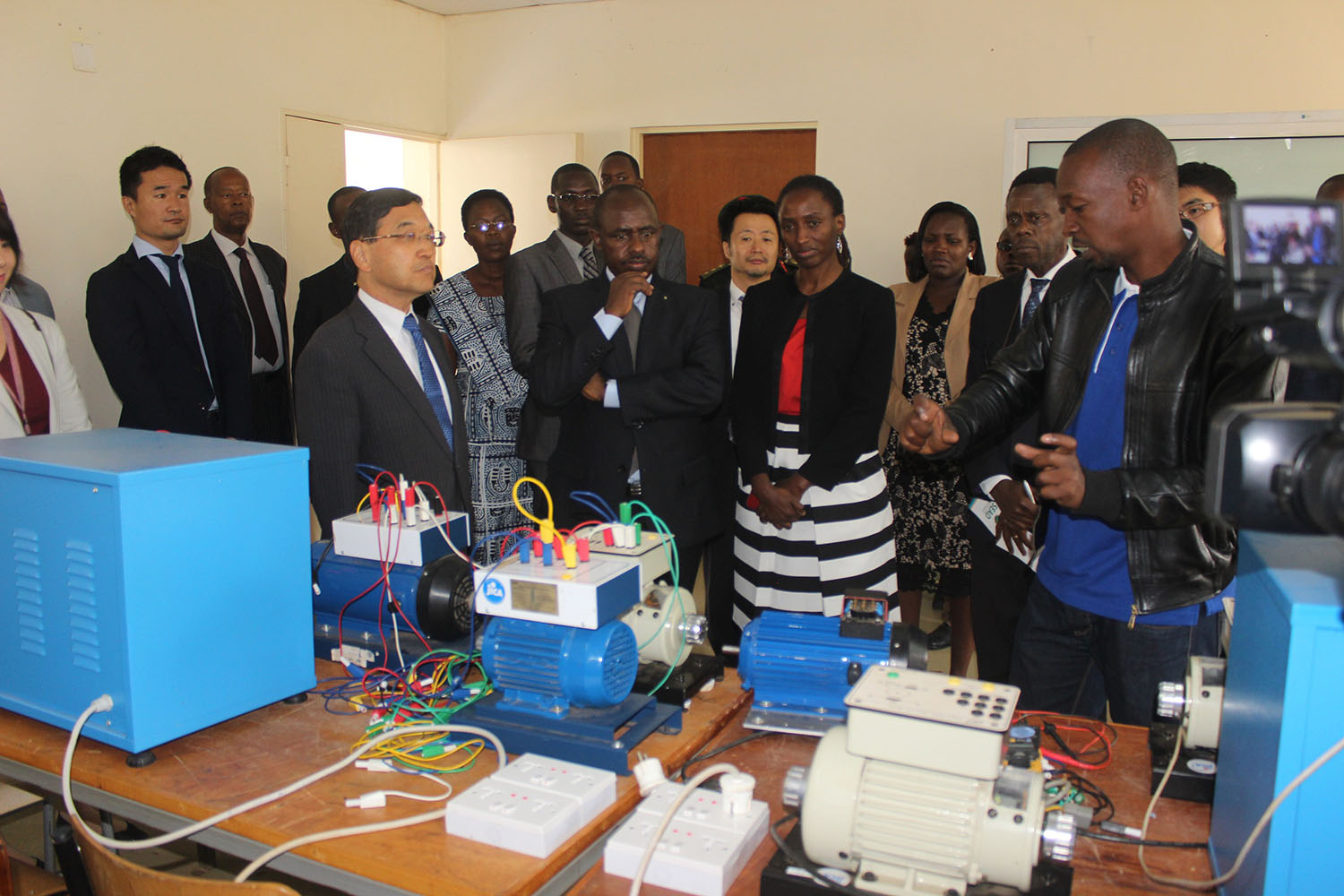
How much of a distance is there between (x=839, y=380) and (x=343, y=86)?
4.37m

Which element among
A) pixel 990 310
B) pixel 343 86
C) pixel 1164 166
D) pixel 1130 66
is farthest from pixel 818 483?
pixel 343 86

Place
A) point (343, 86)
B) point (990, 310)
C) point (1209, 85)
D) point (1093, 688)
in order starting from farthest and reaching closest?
point (343, 86) < point (1209, 85) < point (990, 310) < point (1093, 688)

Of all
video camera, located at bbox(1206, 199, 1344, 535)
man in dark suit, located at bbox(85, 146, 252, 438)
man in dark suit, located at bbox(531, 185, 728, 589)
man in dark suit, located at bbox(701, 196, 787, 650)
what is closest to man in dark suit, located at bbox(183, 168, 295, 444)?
man in dark suit, located at bbox(85, 146, 252, 438)

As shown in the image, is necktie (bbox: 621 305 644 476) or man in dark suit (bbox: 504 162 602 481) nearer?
necktie (bbox: 621 305 644 476)

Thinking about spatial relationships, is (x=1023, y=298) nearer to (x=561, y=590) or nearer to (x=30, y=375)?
(x=561, y=590)

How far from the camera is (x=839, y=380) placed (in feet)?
9.09

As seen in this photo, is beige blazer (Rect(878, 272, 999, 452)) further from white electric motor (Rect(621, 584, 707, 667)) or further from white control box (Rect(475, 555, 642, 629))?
white control box (Rect(475, 555, 642, 629))

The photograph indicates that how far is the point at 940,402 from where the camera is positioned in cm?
328

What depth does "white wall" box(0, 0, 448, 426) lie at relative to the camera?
4223 millimetres

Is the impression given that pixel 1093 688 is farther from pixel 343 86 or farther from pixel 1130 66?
pixel 343 86

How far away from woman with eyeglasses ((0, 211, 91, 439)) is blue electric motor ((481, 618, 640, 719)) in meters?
1.74

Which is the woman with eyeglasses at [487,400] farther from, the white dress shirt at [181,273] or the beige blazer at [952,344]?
the beige blazer at [952,344]

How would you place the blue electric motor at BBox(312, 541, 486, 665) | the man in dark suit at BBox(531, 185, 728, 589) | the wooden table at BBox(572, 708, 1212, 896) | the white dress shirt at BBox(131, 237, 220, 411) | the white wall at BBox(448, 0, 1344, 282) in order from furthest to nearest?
the white wall at BBox(448, 0, 1344, 282)
the white dress shirt at BBox(131, 237, 220, 411)
the man in dark suit at BBox(531, 185, 728, 589)
the blue electric motor at BBox(312, 541, 486, 665)
the wooden table at BBox(572, 708, 1212, 896)

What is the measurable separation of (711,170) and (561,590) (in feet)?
16.0
